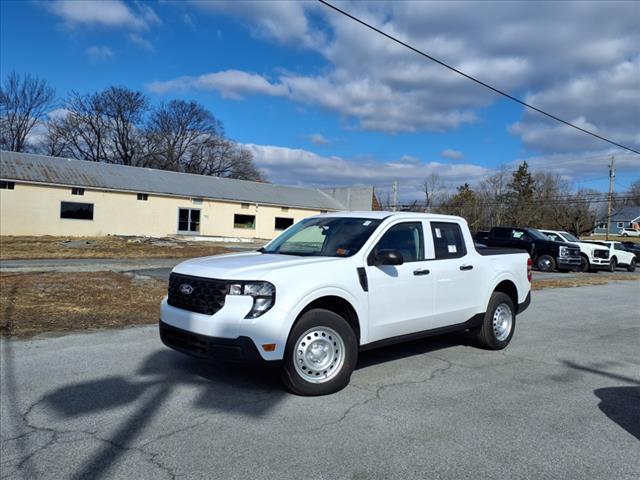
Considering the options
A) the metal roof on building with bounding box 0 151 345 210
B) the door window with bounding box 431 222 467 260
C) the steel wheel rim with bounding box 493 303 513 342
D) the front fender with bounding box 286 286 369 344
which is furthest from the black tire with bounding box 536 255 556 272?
the metal roof on building with bounding box 0 151 345 210

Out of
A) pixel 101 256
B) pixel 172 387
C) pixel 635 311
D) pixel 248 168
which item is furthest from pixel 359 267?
pixel 248 168

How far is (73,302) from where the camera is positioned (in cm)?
975

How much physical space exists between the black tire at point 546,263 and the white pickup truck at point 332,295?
700 inches

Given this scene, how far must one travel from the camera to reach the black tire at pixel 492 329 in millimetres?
6944

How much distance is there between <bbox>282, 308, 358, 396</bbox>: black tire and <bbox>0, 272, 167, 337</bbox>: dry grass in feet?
14.4

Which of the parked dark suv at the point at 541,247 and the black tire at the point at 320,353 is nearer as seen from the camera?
the black tire at the point at 320,353

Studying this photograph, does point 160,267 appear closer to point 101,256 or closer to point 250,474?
point 101,256

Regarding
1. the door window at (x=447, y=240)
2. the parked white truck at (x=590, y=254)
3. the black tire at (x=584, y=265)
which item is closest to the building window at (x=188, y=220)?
the parked white truck at (x=590, y=254)

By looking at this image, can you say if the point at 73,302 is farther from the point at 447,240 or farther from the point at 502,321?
the point at 502,321

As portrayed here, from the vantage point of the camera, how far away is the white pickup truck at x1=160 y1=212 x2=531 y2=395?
4.65 metres

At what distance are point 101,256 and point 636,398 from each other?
2030 centimetres

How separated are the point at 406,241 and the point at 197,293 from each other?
252 cm

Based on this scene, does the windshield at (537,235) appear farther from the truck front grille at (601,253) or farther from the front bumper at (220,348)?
the front bumper at (220,348)

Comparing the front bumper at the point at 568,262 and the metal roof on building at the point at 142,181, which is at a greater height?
the metal roof on building at the point at 142,181
